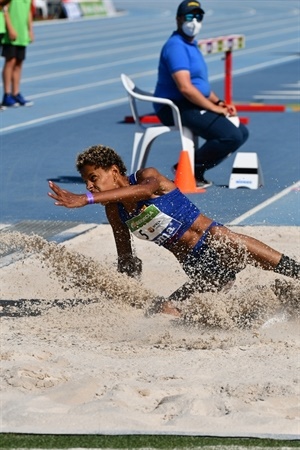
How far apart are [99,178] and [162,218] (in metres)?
0.46

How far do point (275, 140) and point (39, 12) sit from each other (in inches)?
1059

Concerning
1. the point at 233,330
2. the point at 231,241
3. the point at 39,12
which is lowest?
the point at 39,12

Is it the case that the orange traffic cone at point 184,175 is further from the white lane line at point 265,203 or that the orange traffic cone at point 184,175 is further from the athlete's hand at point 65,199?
the athlete's hand at point 65,199

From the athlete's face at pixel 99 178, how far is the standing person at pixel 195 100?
457cm

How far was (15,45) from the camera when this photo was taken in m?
17.4

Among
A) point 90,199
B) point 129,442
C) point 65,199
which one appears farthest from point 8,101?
point 129,442

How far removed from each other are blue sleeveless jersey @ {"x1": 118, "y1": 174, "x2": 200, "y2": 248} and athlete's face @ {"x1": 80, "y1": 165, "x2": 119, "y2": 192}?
18cm

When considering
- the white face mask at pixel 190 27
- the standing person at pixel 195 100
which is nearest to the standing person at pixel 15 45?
the standing person at pixel 195 100

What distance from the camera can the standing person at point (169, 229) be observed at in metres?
6.63

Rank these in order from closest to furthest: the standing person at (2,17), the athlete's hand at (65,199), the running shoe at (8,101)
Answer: the athlete's hand at (65,199) < the standing person at (2,17) < the running shoe at (8,101)

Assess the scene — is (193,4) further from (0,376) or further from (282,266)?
(0,376)

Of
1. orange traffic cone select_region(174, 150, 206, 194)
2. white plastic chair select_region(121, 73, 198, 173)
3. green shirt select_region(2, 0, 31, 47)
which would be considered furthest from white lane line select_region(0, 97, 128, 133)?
orange traffic cone select_region(174, 150, 206, 194)

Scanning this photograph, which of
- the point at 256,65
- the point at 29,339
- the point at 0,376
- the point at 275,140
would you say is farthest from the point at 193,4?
the point at 256,65

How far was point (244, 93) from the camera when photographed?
19.5m
